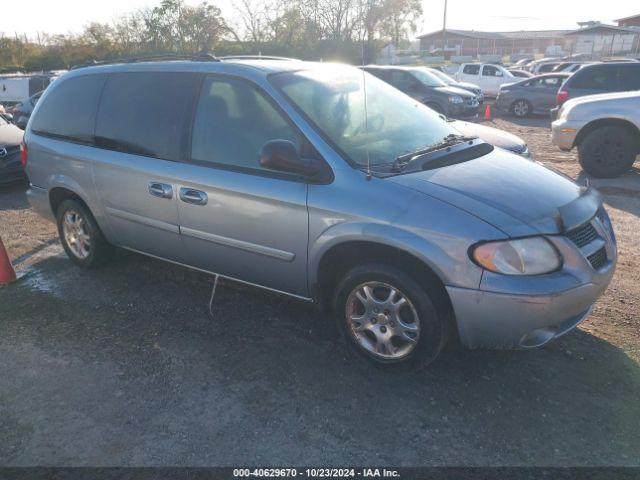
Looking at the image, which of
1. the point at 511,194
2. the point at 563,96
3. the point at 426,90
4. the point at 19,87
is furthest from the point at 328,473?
the point at 19,87

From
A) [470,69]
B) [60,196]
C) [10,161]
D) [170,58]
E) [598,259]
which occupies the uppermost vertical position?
[170,58]

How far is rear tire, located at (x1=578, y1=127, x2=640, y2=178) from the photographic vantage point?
742 cm

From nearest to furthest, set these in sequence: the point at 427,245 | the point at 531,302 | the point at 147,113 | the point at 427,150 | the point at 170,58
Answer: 1. the point at 531,302
2. the point at 427,245
3. the point at 427,150
4. the point at 147,113
5. the point at 170,58

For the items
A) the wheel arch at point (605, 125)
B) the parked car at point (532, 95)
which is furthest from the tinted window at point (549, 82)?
the wheel arch at point (605, 125)

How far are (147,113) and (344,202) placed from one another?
191 centimetres

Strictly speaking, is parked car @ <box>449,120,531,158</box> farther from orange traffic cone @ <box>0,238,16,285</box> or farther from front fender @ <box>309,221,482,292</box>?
orange traffic cone @ <box>0,238,16,285</box>

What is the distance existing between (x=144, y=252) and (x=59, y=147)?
1.27m

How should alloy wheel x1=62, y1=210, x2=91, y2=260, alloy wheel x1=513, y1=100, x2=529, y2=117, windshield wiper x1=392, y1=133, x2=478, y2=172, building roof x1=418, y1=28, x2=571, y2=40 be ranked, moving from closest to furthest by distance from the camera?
windshield wiper x1=392, y1=133, x2=478, y2=172 → alloy wheel x1=62, y1=210, x2=91, y2=260 → alloy wheel x1=513, y1=100, x2=529, y2=117 → building roof x1=418, y1=28, x2=571, y2=40

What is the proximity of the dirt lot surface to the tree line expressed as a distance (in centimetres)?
3030

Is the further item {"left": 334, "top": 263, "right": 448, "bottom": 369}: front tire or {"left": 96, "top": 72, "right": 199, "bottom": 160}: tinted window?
{"left": 96, "top": 72, "right": 199, "bottom": 160}: tinted window

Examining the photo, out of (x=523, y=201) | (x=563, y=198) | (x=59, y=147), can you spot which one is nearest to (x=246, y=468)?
(x=523, y=201)

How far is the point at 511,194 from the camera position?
288 centimetres

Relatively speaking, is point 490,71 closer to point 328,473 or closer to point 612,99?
point 612,99

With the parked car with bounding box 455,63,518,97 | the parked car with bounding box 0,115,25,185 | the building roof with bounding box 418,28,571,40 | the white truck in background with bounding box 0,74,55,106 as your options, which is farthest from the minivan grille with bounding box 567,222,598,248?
the building roof with bounding box 418,28,571,40
